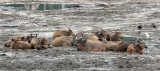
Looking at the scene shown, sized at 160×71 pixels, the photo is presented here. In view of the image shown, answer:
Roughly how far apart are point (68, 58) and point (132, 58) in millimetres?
2197

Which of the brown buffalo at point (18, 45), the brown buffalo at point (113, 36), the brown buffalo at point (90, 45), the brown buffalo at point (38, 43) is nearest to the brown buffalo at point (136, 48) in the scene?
the brown buffalo at point (90, 45)

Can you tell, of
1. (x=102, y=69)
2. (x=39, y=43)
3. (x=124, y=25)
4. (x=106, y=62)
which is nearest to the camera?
(x=102, y=69)

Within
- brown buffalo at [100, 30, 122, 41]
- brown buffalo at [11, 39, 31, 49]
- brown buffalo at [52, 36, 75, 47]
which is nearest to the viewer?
brown buffalo at [11, 39, 31, 49]

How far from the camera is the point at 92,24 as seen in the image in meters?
26.0

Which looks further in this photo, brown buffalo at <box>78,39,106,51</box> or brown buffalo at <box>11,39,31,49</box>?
brown buffalo at <box>11,39,31,49</box>

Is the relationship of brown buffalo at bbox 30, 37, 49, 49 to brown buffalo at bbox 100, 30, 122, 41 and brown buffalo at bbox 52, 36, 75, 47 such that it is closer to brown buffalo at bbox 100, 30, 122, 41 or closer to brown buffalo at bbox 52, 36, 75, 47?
brown buffalo at bbox 52, 36, 75, 47

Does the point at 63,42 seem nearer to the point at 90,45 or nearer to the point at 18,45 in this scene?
the point at 90,45

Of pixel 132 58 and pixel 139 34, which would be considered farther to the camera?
pixel 139 34

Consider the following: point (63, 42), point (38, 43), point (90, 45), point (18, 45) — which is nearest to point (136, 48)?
point (90, 45)

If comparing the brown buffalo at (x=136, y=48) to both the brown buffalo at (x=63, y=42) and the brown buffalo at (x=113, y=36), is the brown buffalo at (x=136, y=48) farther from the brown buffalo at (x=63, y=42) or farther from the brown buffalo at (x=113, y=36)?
the brown buffalo at (x=113, y=36)

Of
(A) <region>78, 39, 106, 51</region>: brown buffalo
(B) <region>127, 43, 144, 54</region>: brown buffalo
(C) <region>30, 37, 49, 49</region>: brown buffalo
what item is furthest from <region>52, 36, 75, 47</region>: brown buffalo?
(B) <region>127, 43, 144, 54</region>: brown buffalo

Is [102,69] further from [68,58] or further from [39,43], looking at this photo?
[39,43]

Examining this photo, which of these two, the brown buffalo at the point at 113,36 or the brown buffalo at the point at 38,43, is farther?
the brown buffalo at the point at 113,36

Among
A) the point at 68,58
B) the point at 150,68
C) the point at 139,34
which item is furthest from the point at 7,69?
the point at 139,34
